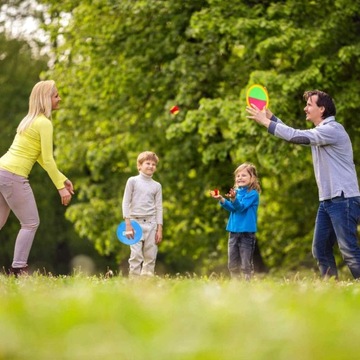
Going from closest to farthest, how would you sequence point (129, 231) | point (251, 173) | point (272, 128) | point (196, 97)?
point (272, 128), point (129, 231), point (251, 173), point (196, 97)

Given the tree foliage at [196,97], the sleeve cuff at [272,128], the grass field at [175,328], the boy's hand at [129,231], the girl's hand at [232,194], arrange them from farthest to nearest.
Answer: the tree foliage at [196,97] < the boy's hand at [129,231] < the girl's hand at [232,194] < the sleeve cuff at [272,128] < the grass field at [175,328]

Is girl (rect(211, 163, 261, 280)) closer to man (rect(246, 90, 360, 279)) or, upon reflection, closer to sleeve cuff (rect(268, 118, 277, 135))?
man (rect(246, 90, 360, 279))

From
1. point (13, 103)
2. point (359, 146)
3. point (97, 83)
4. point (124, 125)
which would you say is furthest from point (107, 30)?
point (13, 103)

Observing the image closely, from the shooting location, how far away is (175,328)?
293cm

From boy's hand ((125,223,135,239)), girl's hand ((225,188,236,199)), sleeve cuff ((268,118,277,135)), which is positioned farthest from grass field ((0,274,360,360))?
boy's hand ((125,223,135,239))

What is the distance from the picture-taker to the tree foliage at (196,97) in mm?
18188

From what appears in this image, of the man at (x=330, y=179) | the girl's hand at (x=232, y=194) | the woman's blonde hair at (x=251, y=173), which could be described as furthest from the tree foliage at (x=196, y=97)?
the man at (x=330, y=179)

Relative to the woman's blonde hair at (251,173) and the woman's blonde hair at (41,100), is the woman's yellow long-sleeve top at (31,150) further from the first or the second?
the woman's blonde hair at (251,173)

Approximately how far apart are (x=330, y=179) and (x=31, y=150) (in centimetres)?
294

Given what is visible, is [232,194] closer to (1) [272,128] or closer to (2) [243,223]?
(2) [243,223]

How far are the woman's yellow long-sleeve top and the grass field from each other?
526 cm

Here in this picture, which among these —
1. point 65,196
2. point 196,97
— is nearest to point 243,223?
point 65,196

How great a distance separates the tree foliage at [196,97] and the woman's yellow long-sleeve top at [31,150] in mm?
8948

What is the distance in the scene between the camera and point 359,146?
19891 millimetres
